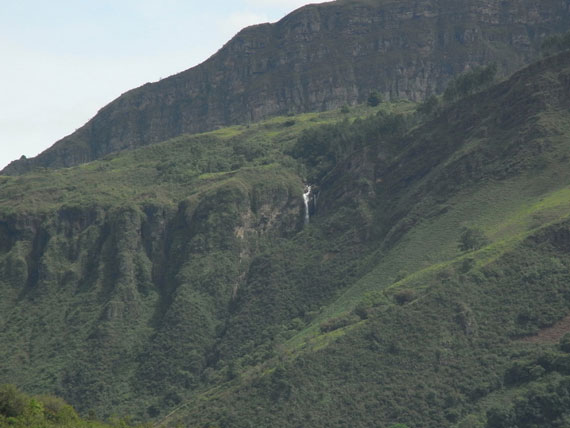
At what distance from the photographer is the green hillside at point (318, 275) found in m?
106

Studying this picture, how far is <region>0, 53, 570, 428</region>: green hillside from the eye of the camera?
106 metres

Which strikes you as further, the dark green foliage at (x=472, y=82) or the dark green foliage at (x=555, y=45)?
the dark green foliage at (x=555, y=45)

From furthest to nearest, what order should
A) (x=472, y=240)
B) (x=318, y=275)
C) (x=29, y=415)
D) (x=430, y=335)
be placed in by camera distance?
(x=318, y=275), (x=472, y=240), (x=430, y=335), (x=29, y=415)

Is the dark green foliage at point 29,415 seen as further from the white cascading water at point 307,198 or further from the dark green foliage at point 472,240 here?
the white cascading water at point 307,198

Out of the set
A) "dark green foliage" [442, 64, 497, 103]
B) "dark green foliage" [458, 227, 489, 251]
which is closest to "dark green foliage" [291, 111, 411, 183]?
"dark green foliage" [442, 64, 497, 103]

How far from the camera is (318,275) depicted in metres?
144

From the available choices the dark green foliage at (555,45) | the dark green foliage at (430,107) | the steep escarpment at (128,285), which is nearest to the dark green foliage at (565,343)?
the steep escarpment at (128,285)

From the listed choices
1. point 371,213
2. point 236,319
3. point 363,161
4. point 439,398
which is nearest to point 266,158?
point 363,161

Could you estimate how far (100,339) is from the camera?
13538 centimetres

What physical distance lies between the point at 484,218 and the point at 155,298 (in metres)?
54.4

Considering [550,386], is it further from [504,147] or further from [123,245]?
[123,245]

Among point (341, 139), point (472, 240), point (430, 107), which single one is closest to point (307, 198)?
point (341, 139)

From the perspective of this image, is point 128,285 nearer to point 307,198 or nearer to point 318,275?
point 318,275

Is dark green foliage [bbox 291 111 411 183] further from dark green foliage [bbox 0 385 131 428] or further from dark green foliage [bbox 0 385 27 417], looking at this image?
dark green foliage [bbox 0 385 27 417]
